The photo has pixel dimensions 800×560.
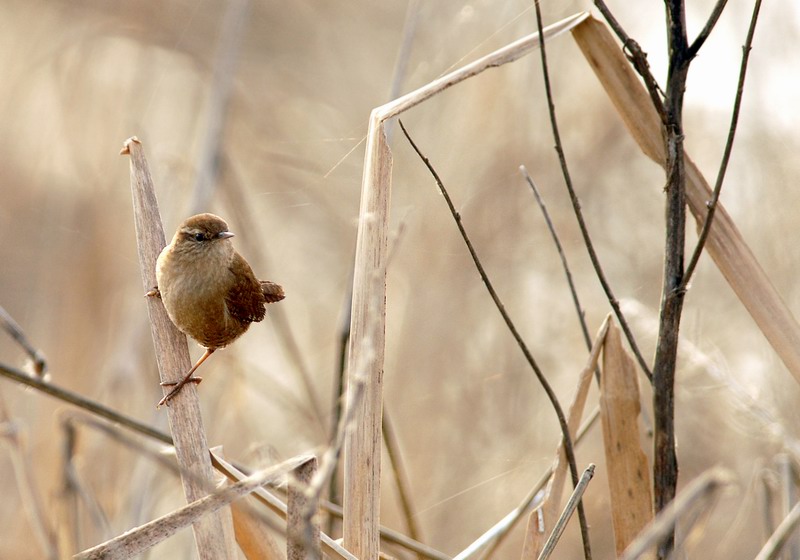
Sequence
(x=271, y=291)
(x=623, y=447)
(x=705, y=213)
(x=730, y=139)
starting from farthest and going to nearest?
(x=271, y=291) → (x=623, y=447) → (x=705, y=213) → (x=730, y=139)

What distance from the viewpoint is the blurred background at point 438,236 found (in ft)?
10.0

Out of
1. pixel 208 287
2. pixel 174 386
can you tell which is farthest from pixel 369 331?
pixel 208 287

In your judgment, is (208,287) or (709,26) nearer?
(709,26)

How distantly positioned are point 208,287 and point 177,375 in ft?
0.77

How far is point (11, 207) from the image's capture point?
13.7 ft

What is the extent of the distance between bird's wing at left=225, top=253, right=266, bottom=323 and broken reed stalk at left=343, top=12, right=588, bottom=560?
1.47 feet

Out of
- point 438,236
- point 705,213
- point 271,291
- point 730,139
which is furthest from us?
point 438,236

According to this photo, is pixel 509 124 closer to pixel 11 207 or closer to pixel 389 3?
pixel 389 3

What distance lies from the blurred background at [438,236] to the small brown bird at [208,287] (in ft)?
3.27

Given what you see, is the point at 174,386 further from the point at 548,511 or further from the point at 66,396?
the point at 548,511

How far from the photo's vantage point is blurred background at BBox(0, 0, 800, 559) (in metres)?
3.05

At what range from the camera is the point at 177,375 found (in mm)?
1544

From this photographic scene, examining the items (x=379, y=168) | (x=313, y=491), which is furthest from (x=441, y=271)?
(x=313, y=491)

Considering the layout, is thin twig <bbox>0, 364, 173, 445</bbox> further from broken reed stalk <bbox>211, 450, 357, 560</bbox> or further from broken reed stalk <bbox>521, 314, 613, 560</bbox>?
broken reed stalk <bbox>521, 314, 613, 560</bbox>
